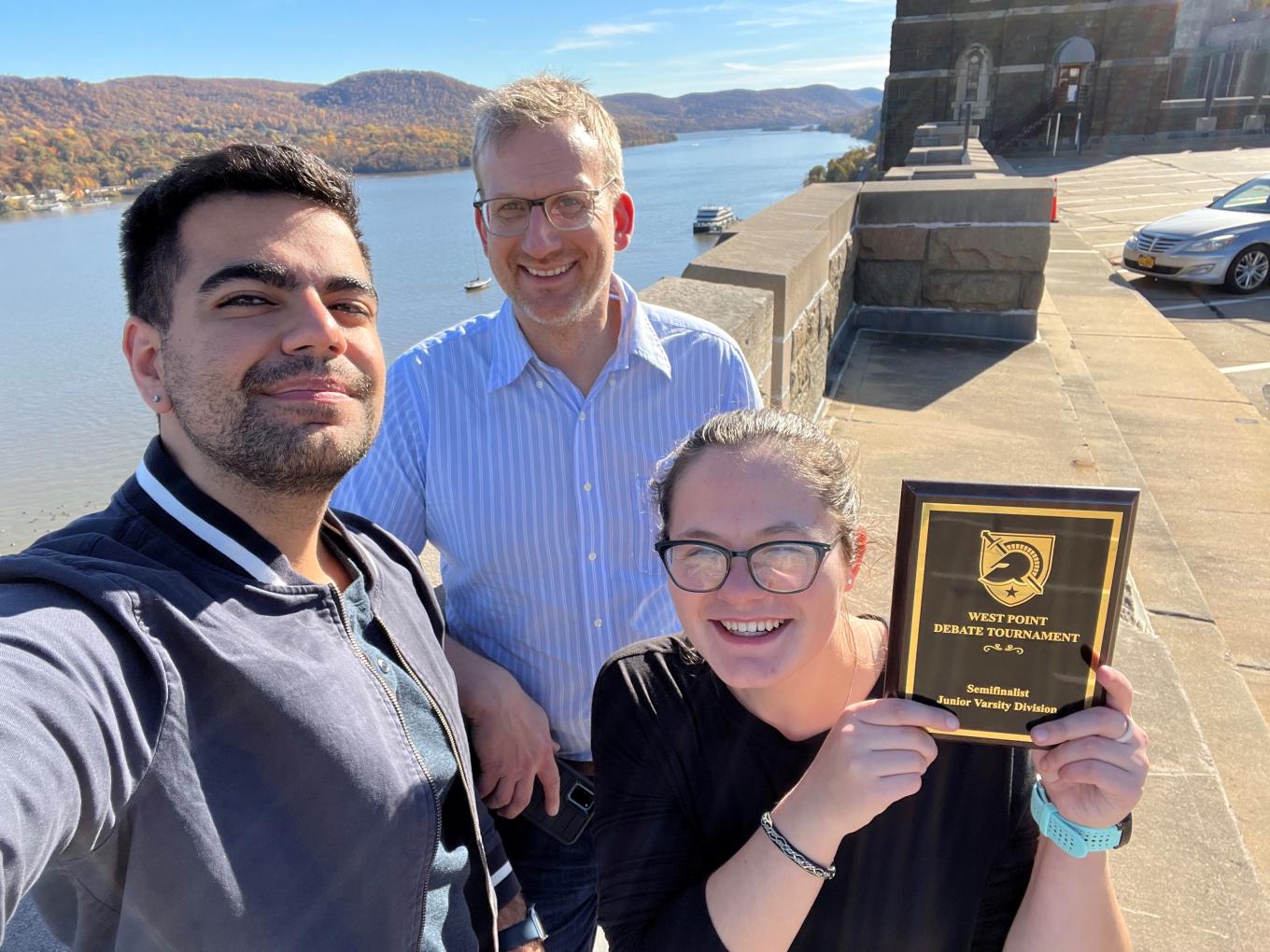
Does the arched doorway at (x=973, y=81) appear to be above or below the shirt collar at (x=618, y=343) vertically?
above

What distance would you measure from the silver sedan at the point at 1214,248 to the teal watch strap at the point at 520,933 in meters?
12.1

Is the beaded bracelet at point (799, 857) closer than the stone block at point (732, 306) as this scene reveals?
Yes

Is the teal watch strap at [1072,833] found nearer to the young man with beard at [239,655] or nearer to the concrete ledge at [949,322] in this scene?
the young man with beard at [239,655]

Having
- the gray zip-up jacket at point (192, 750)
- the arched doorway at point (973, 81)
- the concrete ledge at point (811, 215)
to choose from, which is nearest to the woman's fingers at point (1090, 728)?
the gray zip-up jacket at point (192, 750)

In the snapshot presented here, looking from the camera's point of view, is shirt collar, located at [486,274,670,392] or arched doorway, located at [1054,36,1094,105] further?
arched doorway, located at [1054,36,1094,105]

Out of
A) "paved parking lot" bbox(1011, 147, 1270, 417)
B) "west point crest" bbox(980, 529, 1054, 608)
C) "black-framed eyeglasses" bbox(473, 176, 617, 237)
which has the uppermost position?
"black-framed eyeglasses" bbox(473, 176, 617, 237)

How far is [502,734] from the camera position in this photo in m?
1.68

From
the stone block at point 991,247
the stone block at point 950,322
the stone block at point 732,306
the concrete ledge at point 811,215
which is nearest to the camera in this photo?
the stone block at point 732,306

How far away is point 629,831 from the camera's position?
4.13 ft

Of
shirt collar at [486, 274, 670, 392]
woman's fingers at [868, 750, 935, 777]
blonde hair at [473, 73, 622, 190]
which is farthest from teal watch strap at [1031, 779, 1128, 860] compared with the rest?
blonde hair at [473, 73, 622, 190]

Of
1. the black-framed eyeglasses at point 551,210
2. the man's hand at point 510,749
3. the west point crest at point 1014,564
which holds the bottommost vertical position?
the man's hand at point 510,749

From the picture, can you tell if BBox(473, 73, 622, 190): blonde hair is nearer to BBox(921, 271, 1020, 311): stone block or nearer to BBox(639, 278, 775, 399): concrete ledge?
BBox(639, 278, 775, 399): concrete ledge

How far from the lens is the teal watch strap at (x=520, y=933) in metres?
1.69

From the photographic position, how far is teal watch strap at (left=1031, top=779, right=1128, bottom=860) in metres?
1.08
